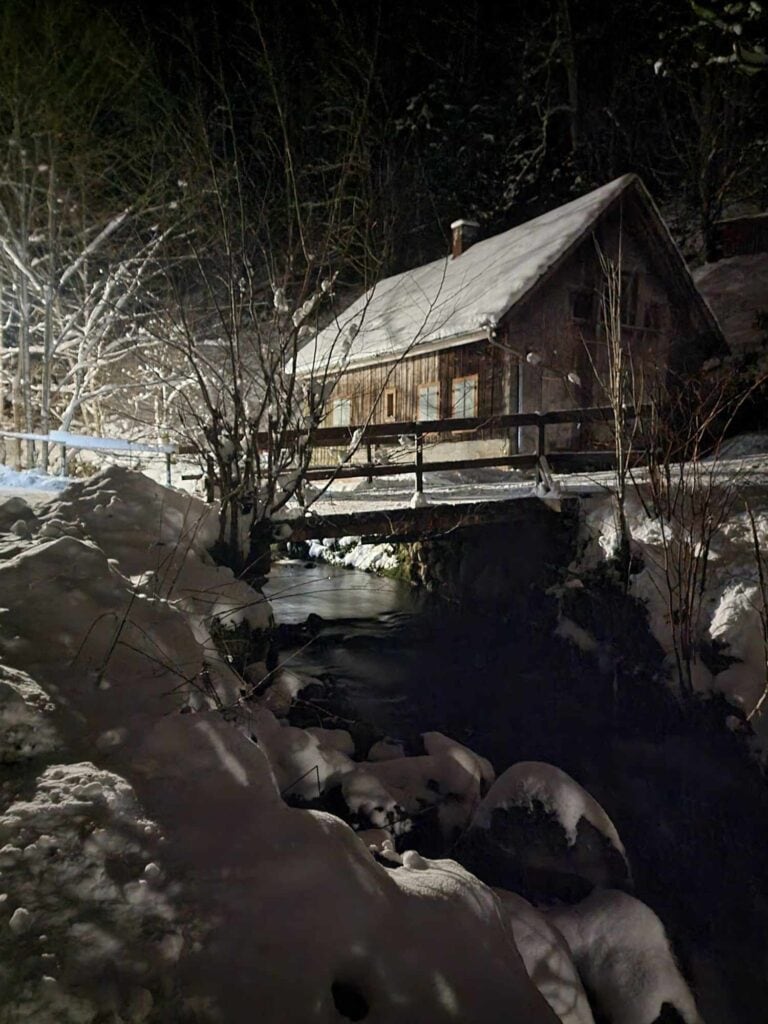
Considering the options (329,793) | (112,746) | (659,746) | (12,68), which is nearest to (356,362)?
(12,68)

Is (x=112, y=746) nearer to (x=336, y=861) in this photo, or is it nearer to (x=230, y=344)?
(x=336, y=861)

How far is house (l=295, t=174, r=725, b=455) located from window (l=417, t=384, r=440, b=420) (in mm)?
28

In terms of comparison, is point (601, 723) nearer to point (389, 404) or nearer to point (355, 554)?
point (355, 554)

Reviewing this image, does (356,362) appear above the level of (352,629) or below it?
above

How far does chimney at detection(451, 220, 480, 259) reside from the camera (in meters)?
19.1

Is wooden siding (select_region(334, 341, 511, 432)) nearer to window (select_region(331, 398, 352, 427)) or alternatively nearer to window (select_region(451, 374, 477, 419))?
window (select_region(451, 374, 477, 419))

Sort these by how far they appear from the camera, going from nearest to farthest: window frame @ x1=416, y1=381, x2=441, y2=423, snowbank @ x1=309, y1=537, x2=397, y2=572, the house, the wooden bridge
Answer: the wooden bridge → snowbank @ x1=309, y1=537, x2=397, y2=572 → the house → window frame @ x1=416, y1=381, x2=441, y2=423

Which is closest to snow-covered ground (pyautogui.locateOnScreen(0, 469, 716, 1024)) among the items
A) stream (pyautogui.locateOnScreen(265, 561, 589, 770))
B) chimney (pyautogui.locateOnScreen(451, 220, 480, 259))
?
stream (pyautogui.locateOnScreen(265, 561, 589, 770))

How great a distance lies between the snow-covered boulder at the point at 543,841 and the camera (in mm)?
4438

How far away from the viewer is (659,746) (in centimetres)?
677

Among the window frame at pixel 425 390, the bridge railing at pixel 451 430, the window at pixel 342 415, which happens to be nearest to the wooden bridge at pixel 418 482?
the bridge railing at pixel 451 430

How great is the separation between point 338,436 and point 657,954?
6.43 metres

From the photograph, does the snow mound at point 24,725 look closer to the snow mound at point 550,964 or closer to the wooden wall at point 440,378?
the snow mound at point 550,964

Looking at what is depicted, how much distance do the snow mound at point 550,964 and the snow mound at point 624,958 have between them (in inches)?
6.3
